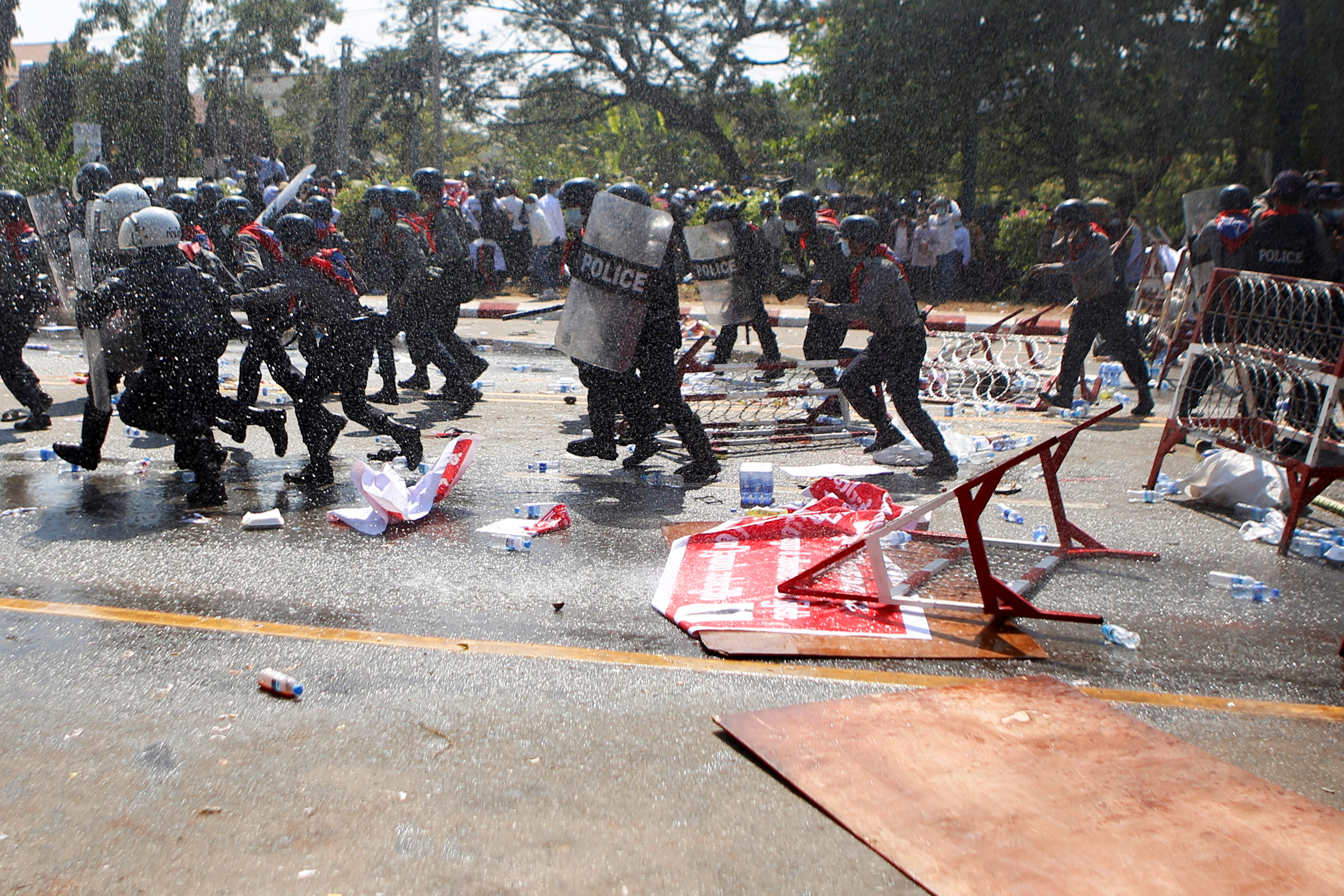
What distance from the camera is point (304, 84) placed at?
44344 millimetres

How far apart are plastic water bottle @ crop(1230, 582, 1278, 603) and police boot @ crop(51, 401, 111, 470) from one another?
6085 millimetres

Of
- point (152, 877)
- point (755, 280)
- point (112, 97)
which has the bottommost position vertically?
point (152, 877)

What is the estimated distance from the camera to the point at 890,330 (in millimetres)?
7359

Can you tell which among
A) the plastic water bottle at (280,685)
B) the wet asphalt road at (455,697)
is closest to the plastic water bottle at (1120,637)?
the wet asphalt road at (455,697)

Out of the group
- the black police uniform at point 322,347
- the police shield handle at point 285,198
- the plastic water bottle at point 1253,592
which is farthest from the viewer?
the police shield handle at point 285,198

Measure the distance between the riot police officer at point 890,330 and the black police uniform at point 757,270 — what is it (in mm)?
1597

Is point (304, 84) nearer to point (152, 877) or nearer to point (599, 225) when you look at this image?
point (599, 225)

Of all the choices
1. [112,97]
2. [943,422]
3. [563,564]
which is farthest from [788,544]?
[112,97]

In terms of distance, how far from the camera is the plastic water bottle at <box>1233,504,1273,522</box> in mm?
6352

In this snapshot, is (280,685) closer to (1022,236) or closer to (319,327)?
(319,327)

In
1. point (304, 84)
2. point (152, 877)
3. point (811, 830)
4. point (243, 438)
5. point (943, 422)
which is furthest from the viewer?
point (304, 84)

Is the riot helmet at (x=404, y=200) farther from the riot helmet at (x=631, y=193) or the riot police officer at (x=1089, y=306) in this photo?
the riot police officer at (x=1089, y=306)

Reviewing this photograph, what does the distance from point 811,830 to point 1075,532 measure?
119 inches

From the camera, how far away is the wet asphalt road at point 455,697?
2.98m
